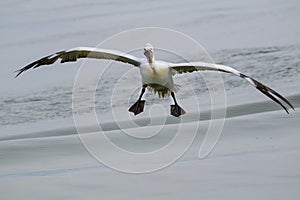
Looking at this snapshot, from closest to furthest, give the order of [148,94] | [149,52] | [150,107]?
[149,52]
[150,107]
[148,94]

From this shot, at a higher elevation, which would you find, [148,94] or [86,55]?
[148,94]

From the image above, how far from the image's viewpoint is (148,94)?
73.7 feet

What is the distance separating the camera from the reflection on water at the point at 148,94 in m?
21.5

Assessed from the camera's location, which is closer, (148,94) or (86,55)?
(86,55)

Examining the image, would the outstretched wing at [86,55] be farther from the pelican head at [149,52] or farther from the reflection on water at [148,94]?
the reflection on water at [148,94]

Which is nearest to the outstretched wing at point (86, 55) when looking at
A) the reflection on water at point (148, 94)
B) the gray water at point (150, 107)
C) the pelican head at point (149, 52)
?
the pelican head at point (149, 52)

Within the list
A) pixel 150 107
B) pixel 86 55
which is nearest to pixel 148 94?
pixel 150 107

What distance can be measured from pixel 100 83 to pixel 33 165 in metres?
4.58

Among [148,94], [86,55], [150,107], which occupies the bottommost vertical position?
[86,55]

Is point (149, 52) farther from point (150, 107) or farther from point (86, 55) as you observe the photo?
point (150, 107)

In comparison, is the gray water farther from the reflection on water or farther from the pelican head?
the pelican head

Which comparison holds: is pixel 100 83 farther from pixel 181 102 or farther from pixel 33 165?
pixel 33 165

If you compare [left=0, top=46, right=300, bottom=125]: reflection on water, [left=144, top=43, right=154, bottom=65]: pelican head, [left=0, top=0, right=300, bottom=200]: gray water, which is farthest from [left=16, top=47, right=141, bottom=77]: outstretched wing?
[left=0, top=46, right=300, bottom=125]: reflection on water

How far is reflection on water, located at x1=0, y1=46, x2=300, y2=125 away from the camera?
21547mm
